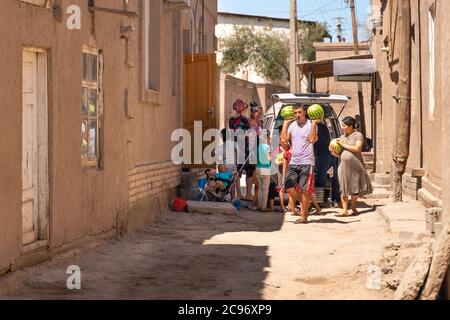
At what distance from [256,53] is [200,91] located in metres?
43.8

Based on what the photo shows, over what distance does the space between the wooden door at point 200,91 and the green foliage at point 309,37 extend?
44.3 meters

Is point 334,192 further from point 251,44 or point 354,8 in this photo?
point 251,44

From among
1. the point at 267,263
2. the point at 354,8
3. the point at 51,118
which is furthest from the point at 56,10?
the point at 354,8

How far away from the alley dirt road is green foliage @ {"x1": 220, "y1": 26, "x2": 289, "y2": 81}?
4593 centimetres

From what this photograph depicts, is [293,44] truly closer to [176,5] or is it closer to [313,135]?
[176,5]

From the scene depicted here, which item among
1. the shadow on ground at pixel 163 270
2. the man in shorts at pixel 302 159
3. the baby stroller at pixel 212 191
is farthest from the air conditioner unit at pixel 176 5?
the shadow on ground at pixel 163 270

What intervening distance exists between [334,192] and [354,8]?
80.2ft

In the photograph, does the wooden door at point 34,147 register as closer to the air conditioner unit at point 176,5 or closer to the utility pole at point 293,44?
the air conditioner unit at point 176,5

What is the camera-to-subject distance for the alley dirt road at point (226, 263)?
24.7 ft

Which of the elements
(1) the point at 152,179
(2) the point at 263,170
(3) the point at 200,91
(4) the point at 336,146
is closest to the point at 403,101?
(4) the point at 336,146

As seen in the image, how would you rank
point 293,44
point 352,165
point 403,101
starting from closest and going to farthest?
point 352,165
point 403,101
point 293,44

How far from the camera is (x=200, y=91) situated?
53.3ft

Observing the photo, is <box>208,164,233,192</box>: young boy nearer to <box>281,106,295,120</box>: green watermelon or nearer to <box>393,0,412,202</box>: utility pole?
<box>281,106,295,120</box>: green watermelon

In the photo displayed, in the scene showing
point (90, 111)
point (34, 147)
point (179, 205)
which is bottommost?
point (179, 205)
